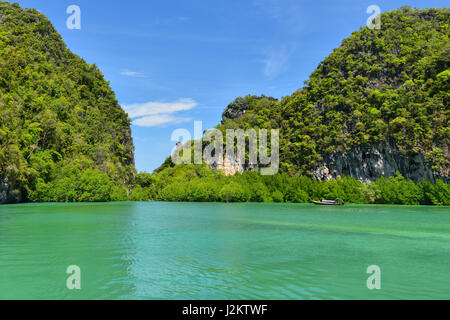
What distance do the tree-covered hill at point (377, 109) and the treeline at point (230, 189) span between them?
715 centimetres

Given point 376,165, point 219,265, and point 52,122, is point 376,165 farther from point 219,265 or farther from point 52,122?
point 219,265

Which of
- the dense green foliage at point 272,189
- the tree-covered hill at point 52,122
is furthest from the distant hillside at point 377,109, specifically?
the tree-covered hill at point 52,122

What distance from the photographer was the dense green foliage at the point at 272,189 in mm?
57625

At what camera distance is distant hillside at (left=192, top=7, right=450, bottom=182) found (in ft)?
212

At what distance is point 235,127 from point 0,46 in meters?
62.1

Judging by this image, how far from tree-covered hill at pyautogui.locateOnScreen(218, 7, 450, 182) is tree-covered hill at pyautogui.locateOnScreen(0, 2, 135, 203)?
1447 inches

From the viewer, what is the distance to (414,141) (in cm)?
6469

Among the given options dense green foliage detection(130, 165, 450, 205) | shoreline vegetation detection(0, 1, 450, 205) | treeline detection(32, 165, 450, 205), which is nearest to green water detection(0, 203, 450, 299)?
shoreline vegetation detection(0, 1, 450, 205)

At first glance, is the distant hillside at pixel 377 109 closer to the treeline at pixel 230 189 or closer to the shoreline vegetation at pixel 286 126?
the shoreline vegetation at pixel 286 126

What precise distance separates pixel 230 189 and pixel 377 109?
38.1 metres

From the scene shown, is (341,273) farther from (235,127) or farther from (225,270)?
(235,127)

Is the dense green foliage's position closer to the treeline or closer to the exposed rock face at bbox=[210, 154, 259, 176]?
the treeline
